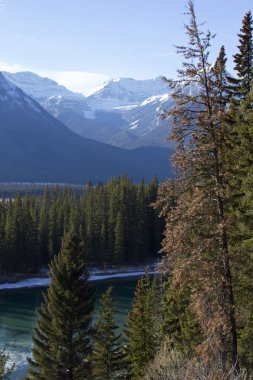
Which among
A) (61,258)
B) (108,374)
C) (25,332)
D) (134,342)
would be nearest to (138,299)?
(134,342)

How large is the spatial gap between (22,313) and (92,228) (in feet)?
148

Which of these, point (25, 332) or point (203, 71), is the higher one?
point (203, 71)

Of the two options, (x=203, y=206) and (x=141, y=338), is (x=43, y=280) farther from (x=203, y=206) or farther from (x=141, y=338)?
(x=203, y=206)

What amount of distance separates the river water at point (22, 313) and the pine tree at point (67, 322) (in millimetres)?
10227

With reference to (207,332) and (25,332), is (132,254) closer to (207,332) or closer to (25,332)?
(25,332)

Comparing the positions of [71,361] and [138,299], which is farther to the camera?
[138,299]

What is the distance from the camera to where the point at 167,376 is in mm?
15953

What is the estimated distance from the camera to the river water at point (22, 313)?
52.4 m

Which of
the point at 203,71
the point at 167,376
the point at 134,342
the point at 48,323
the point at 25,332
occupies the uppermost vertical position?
the point at 203,71

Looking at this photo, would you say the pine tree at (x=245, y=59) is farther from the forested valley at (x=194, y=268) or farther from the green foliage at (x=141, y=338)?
the green foliage at (x=141, y=338)

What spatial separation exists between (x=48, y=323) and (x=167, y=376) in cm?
1870

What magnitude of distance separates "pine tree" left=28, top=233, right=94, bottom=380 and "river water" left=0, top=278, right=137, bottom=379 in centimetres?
1023

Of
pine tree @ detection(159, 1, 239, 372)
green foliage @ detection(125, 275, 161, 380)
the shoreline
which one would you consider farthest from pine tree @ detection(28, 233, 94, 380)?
the shoreline

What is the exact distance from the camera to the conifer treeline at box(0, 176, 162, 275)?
105 metres
